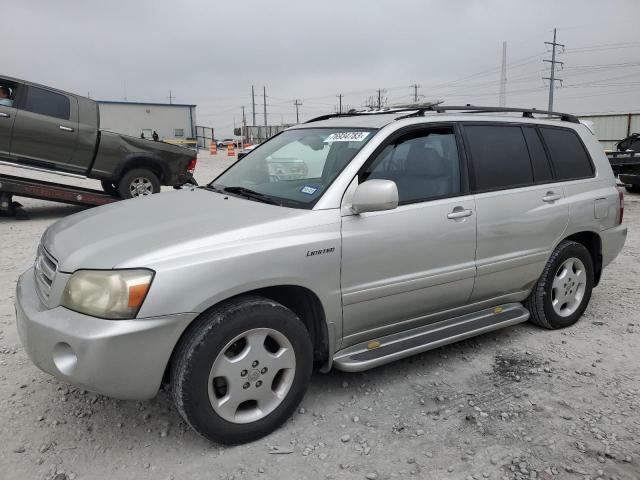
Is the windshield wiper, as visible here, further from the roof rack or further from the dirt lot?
the dirt lot

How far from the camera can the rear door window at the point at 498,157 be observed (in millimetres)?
3727

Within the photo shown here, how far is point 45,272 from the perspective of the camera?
2838 mm

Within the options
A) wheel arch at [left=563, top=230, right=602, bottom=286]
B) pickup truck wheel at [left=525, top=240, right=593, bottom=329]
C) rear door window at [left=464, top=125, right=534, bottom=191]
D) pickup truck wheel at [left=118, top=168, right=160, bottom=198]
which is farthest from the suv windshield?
pickup truck wheel at [left=118, top=168, right=160, bottom=198]

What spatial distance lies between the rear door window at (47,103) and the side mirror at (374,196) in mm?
7815

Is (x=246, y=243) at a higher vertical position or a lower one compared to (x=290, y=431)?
higher

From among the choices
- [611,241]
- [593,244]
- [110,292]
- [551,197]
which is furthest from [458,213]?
[110,292]

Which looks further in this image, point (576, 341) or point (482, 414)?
point (576, 341)

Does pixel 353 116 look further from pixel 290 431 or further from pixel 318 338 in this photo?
pixel 290 431

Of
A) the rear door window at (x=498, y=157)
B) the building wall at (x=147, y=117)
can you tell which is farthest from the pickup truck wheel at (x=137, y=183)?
the building wall at (x=147, y=117)

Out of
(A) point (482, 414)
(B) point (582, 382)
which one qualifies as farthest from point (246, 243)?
(B) point (582, 382)

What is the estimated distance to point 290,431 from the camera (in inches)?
115

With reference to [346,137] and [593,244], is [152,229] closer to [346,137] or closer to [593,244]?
[346,137]

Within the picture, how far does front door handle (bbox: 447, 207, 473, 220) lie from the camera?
3416mm

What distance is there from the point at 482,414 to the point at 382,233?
1.19m
